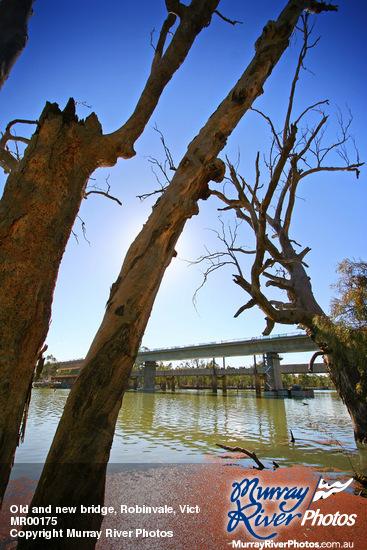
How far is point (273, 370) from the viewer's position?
36.7 metres

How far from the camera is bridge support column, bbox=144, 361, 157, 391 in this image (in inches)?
1957

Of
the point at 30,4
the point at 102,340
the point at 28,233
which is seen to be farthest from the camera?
the point at 30,4

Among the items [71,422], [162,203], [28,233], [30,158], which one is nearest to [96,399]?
[71,422]

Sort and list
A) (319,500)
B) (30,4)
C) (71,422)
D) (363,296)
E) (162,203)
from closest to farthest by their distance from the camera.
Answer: (71,422)
(162,203)
(319,500)
(30,4)
(363,296)

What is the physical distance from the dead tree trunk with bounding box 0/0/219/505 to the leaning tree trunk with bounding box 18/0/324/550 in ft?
1.06

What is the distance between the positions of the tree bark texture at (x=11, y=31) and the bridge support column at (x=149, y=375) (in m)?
50.0

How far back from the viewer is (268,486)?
4.13 meters

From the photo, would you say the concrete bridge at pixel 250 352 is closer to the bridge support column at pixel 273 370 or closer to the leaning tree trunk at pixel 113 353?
the bridge support column at pixel 273 370

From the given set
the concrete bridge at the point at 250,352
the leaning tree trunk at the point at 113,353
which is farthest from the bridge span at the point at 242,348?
the leaning tree trunk at the point at 113,353

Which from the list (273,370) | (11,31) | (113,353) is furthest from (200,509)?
(273,370)

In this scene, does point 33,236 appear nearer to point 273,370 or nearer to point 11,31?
point 11,31

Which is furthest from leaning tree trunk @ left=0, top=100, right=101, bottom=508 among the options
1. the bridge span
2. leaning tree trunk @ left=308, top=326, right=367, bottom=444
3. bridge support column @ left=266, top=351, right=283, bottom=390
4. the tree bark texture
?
bridge support column @ left=266, top=351, right=283, bottom=390

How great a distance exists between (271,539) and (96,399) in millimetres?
2727

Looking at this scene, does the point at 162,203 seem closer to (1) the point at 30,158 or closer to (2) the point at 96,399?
(1) the point at 30,158
